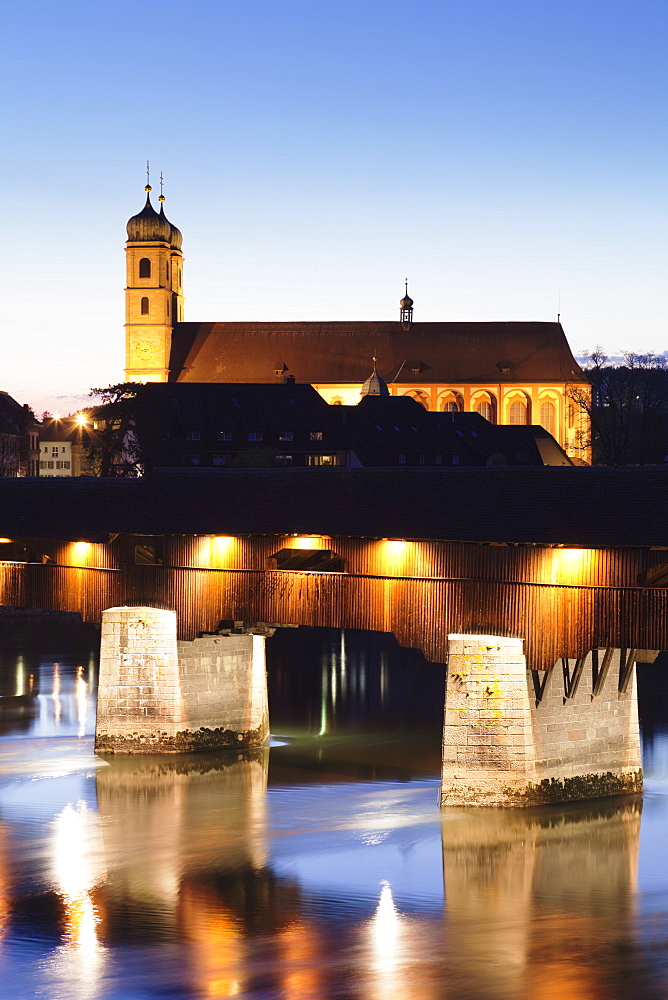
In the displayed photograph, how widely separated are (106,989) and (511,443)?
191 ft

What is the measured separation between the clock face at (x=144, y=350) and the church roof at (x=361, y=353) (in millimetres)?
1308

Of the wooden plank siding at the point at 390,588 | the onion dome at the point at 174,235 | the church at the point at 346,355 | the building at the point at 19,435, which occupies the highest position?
the onion dome at the point at 174,235

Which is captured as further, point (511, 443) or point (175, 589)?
point (511, 443)

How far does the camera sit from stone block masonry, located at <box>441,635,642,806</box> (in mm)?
19203

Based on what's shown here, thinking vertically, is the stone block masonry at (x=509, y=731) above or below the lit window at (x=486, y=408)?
below

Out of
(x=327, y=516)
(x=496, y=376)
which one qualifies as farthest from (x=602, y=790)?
(x=496, y=376)

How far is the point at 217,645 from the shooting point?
961 inches

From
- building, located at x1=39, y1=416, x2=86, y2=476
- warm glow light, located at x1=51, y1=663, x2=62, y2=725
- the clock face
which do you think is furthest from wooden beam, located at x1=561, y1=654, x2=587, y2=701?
the clock face

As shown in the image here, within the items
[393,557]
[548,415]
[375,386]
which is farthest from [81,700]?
[548,415]

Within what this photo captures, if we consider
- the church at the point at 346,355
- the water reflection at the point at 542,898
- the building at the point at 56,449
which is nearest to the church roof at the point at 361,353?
the church at the point at 346,355

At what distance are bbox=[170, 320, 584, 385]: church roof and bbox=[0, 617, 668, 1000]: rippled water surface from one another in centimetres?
6021

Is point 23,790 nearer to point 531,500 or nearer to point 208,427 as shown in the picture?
point 531,500

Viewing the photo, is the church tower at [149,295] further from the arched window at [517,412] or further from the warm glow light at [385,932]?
the warm glow light at [385,932]

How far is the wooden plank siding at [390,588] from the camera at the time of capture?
19.5 metres
